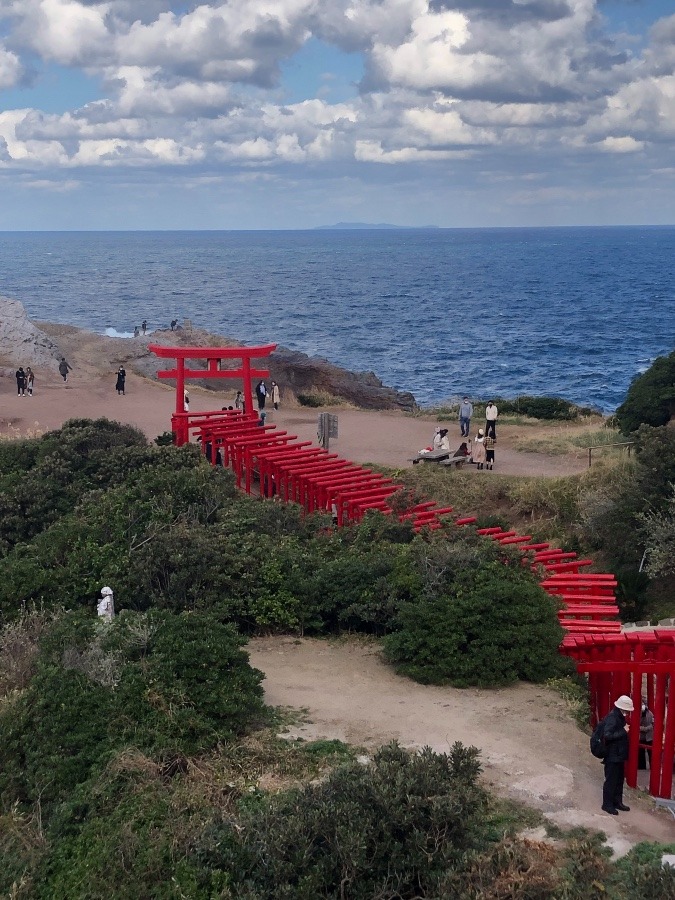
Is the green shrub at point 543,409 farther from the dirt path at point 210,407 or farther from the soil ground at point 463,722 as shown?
the soil ground at point 463,722

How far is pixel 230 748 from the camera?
29.9 ft

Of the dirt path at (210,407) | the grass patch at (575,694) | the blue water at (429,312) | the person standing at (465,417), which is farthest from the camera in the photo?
the blue water at (429,312)

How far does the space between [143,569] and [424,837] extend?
670 cm

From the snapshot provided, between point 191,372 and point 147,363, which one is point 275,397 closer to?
point 191,372

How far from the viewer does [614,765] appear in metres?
8.53

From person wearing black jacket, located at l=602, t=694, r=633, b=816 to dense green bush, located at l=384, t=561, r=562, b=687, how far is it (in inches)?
94.6

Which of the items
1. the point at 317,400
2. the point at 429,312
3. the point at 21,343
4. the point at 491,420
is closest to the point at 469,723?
the point at 491,420

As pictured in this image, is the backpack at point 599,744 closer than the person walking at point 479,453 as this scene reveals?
Yes

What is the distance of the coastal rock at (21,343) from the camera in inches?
1511

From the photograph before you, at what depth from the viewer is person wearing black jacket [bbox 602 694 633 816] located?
336 inches

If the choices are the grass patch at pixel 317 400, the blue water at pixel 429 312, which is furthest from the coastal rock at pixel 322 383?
the blue water at pixel 429 312

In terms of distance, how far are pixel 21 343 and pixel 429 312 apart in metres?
58.5

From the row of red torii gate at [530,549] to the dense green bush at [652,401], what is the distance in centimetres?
712

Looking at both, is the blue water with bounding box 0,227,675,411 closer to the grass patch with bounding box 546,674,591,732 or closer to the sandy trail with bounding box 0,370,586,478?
the sandy trail with bounding box 0,370,586,478
